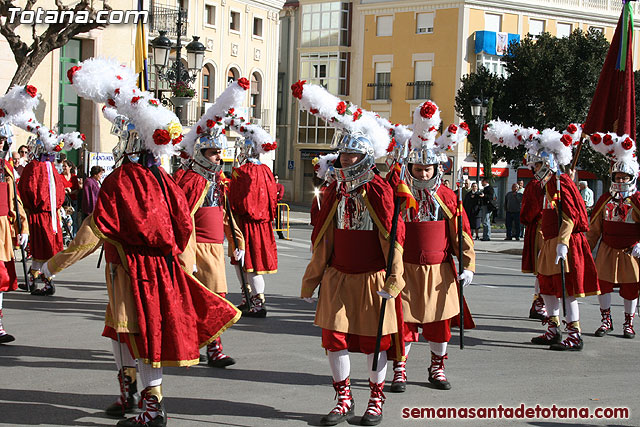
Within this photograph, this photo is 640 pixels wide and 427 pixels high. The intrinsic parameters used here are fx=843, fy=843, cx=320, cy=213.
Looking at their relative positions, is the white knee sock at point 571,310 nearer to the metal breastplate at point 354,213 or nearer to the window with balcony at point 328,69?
the metal breastplate at point 354,213

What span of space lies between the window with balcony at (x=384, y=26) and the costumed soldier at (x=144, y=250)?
47.0 meters

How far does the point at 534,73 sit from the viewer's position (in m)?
41.9

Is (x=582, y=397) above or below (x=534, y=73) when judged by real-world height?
below

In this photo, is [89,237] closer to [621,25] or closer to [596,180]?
[621,25]

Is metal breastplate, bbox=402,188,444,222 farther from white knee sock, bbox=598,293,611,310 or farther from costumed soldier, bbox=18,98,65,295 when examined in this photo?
costumed soldier, bbox=18,98,65,295

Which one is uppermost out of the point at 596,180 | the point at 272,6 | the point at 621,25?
the point at 272,6

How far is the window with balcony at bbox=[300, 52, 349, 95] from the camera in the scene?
53.7 meters

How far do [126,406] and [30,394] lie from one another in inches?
39.9

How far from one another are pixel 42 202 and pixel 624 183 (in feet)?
25.7

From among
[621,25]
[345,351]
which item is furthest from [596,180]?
[345,351]

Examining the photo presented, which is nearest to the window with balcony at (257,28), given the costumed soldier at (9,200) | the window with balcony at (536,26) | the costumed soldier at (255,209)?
the window with balcony at (536,26)

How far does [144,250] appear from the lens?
577cm

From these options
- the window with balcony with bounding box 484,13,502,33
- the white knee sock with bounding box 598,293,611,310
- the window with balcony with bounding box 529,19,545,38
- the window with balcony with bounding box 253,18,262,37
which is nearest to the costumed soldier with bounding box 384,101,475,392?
the white knee sock with bounding box 598,293,611,310

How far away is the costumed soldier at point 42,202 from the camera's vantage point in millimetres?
11844
